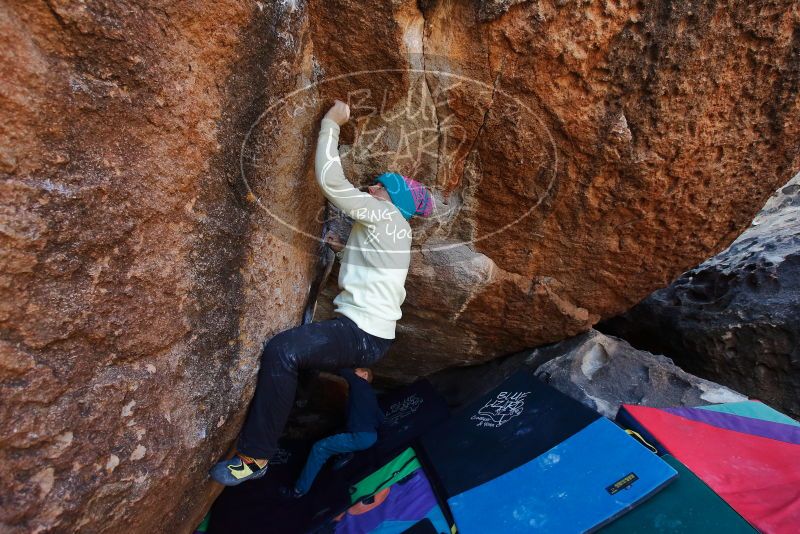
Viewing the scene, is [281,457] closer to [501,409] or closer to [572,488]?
[501,409]

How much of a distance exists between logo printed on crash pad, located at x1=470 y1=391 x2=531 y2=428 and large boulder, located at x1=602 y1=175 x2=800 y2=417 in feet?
4.26

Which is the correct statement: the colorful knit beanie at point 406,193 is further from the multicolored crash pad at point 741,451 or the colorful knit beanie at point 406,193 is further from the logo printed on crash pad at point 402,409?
the logo printed on crash pad at point 402,409

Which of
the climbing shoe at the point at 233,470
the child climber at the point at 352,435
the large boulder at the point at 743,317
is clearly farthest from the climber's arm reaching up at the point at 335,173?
the large boulder at the point at 743,317

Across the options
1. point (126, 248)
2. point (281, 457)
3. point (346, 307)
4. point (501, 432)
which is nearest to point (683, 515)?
point (501, 432)

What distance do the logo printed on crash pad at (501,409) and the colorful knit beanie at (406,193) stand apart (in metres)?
1.07

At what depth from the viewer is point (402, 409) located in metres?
3.21

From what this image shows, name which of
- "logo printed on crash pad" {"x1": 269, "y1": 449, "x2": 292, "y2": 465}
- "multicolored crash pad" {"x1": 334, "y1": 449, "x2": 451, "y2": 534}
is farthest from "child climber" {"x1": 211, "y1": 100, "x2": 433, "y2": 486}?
"logo printed on crash pad" {"x1": 269, "y1": 449, "x2": 292, "y2": 465}

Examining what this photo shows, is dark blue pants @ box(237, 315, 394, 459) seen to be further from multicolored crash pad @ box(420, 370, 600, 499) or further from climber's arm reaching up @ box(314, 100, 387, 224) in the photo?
multicolored crash pad @ box(420, 370, 600, 499)

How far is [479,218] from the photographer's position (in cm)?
232

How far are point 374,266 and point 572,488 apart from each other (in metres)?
1.12

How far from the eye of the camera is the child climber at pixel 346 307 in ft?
5.99

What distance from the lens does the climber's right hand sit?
6.22 feet

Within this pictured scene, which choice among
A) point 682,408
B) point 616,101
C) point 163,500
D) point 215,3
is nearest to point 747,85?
point 616,101

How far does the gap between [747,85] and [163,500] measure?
245 cm
